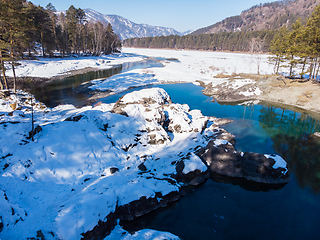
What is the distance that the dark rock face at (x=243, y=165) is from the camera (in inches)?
425

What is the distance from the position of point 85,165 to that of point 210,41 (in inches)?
5585

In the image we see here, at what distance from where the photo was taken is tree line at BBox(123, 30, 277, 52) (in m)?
101

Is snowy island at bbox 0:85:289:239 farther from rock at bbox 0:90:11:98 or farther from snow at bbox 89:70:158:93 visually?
snow at bbox 89:70:158:93

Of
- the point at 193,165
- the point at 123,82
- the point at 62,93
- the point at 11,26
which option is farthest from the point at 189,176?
the point at 123,82

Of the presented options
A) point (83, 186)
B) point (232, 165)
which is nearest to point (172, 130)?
point (232, 165)

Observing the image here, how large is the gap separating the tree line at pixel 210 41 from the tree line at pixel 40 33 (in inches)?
2884

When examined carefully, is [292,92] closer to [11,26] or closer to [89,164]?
[89,164]

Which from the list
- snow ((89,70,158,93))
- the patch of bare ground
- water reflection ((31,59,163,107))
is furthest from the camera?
snow ((89,70,158,93))

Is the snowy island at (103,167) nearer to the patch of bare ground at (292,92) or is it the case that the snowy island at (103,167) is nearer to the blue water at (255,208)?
the blue water at (255,208)

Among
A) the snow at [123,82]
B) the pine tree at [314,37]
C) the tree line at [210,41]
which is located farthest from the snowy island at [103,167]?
the tree line at [210,41]

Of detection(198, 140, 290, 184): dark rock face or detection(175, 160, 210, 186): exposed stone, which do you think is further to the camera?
detection(198, 140, 290, 184): dark rock face

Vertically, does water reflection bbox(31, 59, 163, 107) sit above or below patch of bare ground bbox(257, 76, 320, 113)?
below

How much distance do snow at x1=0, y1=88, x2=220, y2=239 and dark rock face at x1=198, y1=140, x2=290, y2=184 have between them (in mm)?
1361

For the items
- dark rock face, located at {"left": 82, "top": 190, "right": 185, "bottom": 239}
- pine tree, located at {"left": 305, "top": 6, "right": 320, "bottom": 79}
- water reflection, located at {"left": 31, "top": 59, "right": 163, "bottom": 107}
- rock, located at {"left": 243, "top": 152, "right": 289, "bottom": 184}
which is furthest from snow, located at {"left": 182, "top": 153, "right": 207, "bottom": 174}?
pine tree, located at {"left": 305, "top": 6, "right": 320, "bottom": 79}
